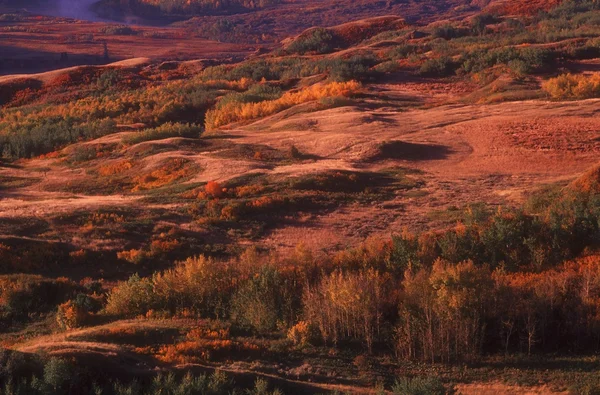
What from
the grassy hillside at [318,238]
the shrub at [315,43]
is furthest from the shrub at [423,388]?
the shrub at [315,43]

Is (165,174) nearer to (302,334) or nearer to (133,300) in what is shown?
(133,300)

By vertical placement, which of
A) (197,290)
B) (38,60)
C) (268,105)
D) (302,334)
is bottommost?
(302,334)

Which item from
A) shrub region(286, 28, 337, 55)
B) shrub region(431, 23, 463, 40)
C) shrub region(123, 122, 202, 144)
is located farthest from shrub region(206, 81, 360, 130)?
shrub region(286, 28, 337, 55)

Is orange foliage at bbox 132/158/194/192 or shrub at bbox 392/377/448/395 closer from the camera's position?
shrub at bbox 392/377/448/395

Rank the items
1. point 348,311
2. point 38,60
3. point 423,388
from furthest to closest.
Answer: point 38,60, point 348,311, point 423,388

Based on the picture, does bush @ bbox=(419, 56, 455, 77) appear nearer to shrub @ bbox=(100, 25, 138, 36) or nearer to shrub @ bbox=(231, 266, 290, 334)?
shrub @ bbox=(231, 266, 290, 334)

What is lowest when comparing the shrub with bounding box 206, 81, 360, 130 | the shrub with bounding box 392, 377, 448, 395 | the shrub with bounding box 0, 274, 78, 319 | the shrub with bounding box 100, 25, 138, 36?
the shrub with bounding box 0, 274, 78, 319

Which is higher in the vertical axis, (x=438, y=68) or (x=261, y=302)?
(x=438, y=68)

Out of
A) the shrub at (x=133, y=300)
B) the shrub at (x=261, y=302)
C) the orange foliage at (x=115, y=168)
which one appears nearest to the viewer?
the shrub at (x=261, y=302)

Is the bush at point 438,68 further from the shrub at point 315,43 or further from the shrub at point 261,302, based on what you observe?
the shrub at point 261,302

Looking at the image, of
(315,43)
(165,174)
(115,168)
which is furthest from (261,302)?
(315,43)

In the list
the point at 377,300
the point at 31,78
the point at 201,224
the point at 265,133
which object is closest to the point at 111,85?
the point at 31,78

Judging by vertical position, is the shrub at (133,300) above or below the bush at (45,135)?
below

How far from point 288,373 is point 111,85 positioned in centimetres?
4822
